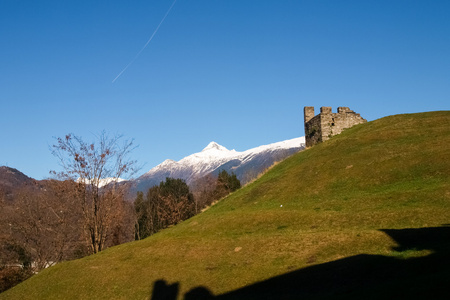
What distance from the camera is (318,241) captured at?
85.1 feet

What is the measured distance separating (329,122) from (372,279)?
39264 mm

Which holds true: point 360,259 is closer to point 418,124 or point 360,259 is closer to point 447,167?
point 447,167

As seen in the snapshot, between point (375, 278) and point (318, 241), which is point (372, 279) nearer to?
point (375, 278)

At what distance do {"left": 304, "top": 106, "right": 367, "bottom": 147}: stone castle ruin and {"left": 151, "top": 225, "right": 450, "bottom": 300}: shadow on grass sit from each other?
1219 inches

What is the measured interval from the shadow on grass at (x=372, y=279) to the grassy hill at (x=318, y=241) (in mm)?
64

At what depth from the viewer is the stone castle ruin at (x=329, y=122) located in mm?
54875

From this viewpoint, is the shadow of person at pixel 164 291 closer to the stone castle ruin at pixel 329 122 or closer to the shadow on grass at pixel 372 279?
the shadow on grass at pixel 372 279

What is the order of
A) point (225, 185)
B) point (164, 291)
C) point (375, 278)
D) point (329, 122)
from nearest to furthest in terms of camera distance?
point (375, 278) < point (164, 291) < point (329, 122) < point (225, 185)

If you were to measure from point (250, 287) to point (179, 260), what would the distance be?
838 cm

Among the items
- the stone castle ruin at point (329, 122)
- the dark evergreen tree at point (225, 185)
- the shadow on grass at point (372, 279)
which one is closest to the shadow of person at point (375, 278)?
the shadow on grass at point (372, 279)

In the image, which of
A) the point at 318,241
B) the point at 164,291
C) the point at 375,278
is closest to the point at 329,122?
the point at 318,241

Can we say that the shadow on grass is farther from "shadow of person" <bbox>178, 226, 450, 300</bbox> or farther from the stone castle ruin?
the stone castle ruin

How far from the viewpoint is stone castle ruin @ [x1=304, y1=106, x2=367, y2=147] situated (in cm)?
5488

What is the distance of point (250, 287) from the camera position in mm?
22078
